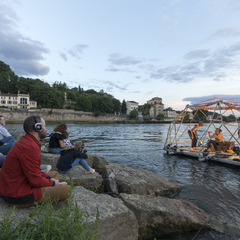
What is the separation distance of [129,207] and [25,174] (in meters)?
2.94

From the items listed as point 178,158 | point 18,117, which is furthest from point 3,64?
point 178,158

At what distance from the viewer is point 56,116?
334ft

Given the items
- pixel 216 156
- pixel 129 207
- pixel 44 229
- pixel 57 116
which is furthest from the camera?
pixel 57 116

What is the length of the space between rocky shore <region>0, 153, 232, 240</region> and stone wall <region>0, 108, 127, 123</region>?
87072mm

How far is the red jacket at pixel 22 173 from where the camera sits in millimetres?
3217

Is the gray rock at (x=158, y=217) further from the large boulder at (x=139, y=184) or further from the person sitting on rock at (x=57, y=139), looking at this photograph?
the person sitting on rock at (x=57, y=139)

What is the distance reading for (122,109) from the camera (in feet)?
554

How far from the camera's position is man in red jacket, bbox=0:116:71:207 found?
3.22 metres

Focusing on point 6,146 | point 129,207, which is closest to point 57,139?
point 6,146

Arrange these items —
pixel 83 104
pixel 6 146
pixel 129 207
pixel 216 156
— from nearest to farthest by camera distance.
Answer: pixel 129 207
pixel 6 146
pixel 216 156
pixel 83 104

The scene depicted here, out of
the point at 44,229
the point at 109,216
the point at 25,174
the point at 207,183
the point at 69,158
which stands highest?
the point at 25,174

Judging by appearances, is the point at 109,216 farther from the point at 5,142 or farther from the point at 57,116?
→ the point at 57,116

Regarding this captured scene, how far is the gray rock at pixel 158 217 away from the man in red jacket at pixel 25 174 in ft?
8.13

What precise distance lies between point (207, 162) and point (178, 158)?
251 centimetres
